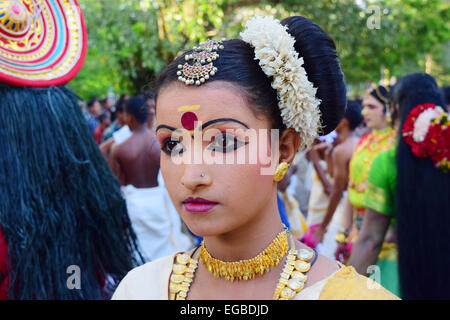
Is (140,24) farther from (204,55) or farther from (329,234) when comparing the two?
(204,55)

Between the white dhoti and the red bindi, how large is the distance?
3.93 meters

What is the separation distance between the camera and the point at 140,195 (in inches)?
206

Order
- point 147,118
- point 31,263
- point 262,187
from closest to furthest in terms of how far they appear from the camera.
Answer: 1. point 262,187
2. point 31,263
3. point 147,118

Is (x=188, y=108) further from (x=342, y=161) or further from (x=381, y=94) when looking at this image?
(x=342, y=161)

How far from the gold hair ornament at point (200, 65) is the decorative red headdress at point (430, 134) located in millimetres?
1788

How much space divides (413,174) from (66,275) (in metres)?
2.10

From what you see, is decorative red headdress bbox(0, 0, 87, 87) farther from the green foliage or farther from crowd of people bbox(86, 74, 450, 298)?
the green foliage

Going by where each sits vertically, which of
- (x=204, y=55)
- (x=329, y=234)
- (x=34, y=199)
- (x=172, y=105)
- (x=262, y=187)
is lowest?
(x=329, y=234)

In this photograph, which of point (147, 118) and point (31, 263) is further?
point (147, 118)

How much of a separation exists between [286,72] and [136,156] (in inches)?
157

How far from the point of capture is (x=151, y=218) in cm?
519
